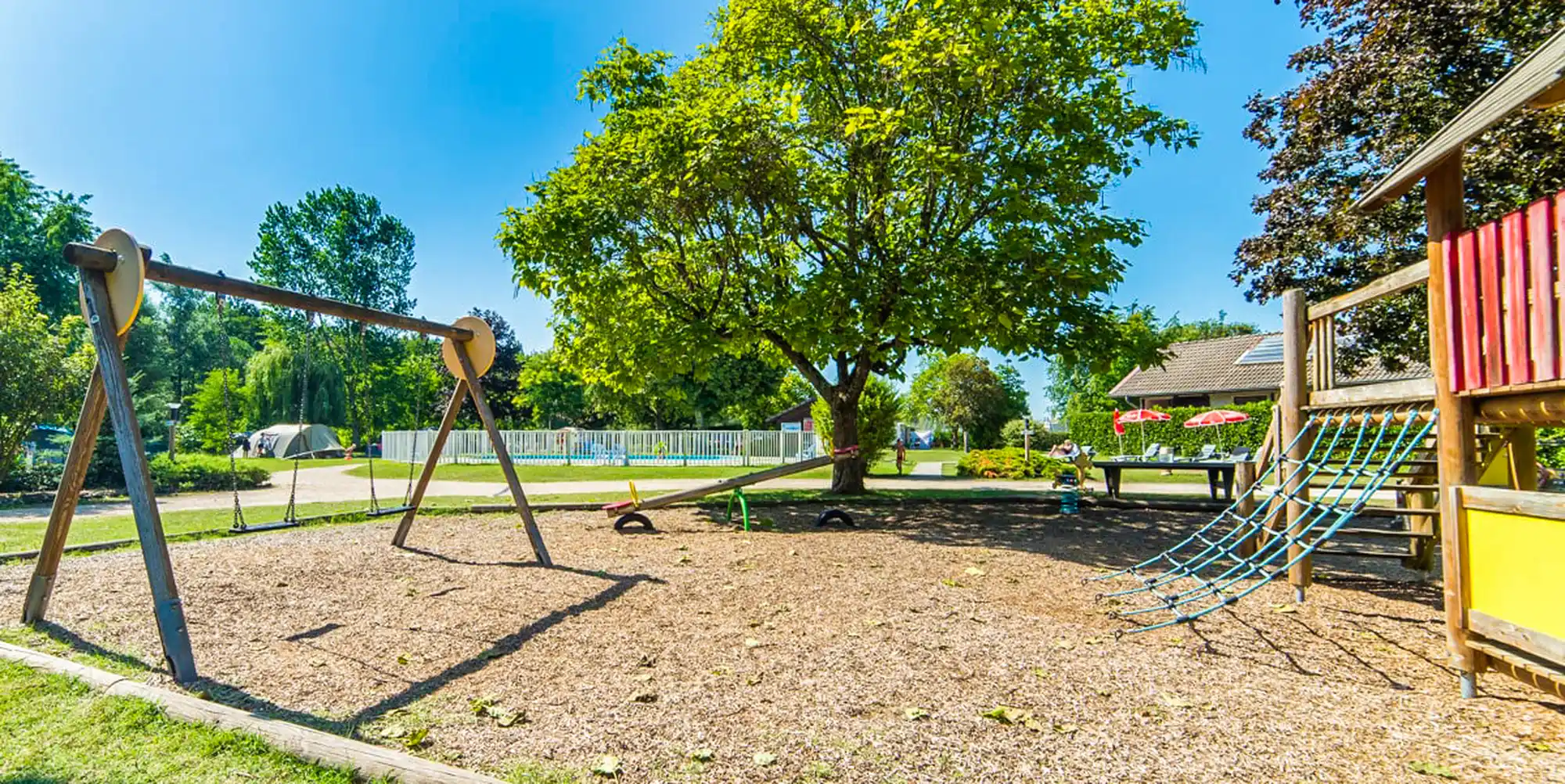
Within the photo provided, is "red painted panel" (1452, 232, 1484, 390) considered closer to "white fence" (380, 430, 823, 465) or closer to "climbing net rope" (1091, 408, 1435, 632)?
"climbing net rope" (1091, 408, 1435, 632)

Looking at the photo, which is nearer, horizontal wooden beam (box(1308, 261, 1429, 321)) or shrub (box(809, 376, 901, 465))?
horizontal wooden beam (box(1308, 261, 1429, 321))

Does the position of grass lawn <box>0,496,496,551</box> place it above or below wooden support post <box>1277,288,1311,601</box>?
below

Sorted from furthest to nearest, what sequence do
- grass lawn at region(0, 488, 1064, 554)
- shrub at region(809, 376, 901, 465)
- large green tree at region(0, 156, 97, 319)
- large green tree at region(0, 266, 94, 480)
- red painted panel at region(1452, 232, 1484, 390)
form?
large green tree at region(0, 156, 97, 319) → shrub at region(809, 376, 901, 465) → large green tree at region(0, 266, 94, 480) → grass lawn at region(0, 488, 1064, 554) → red painted panel at region(1452, 232, 1484, 390)

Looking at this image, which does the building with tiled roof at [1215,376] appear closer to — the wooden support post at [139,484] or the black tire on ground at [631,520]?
the black tire on ground at [631,520]

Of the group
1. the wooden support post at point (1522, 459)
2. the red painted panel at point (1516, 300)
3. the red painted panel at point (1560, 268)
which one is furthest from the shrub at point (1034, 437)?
the red painted panel at point (1560, 268)

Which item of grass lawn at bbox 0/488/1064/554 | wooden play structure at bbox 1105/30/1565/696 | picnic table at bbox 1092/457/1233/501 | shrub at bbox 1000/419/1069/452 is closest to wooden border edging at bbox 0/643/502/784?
wooden play structure at bbox 1105/30/1565/696

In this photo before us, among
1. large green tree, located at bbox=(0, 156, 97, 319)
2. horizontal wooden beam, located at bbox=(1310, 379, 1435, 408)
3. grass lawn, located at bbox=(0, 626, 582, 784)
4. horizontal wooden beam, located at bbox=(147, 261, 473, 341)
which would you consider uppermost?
large green tree, located at bbox=(0, 156, 97, 319)

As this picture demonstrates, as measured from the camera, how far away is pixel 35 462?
19.4 meters

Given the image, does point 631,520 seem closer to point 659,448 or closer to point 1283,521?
point 1283,521

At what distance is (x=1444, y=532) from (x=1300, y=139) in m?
11.7

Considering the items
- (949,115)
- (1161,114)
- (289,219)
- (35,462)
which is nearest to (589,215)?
(949,115)

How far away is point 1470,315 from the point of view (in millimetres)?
4016

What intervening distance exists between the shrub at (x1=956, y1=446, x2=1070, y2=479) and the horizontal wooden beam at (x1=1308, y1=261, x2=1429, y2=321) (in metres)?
15.3

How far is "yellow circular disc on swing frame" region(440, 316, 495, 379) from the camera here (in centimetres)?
734
